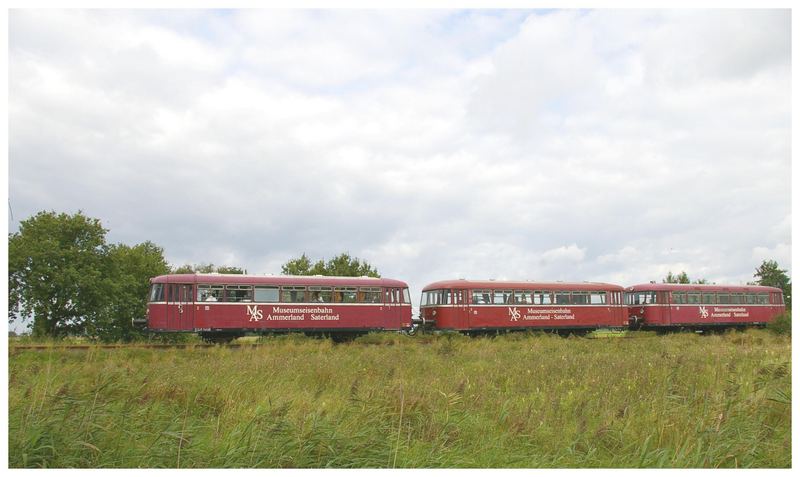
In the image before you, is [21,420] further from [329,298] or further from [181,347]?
[329,298]

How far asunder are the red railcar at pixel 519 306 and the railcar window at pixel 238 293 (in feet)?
27.5

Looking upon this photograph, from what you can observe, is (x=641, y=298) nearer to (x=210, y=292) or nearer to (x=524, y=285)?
(x=524, y=285)

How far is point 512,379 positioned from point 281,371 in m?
4.59

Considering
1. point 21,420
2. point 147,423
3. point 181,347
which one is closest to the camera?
point 21,420

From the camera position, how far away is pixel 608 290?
3027cm

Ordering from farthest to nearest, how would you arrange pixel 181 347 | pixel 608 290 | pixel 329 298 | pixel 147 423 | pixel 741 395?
pixel 608 290 < pixel 329 298 < pixel 181 347 < pixel 741 395 < pixel 147 423

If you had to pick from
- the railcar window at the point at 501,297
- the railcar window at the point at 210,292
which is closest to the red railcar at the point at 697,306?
the railcar window at the point at 501,297

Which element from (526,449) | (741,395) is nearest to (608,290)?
(741,395)

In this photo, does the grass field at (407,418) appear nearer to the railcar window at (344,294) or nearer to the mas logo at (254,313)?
the mas logo at (254,313)

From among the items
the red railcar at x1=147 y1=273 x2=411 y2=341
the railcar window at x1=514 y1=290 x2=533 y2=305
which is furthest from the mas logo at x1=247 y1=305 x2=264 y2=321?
the railcar window at x1=514 y1=290 x2=533 y2=305

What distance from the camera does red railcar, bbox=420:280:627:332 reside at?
26438mm

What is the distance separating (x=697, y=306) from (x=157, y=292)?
27.0 meters

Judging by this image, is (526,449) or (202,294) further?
(202,294)

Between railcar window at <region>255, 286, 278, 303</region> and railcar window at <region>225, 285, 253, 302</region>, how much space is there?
26 cm
